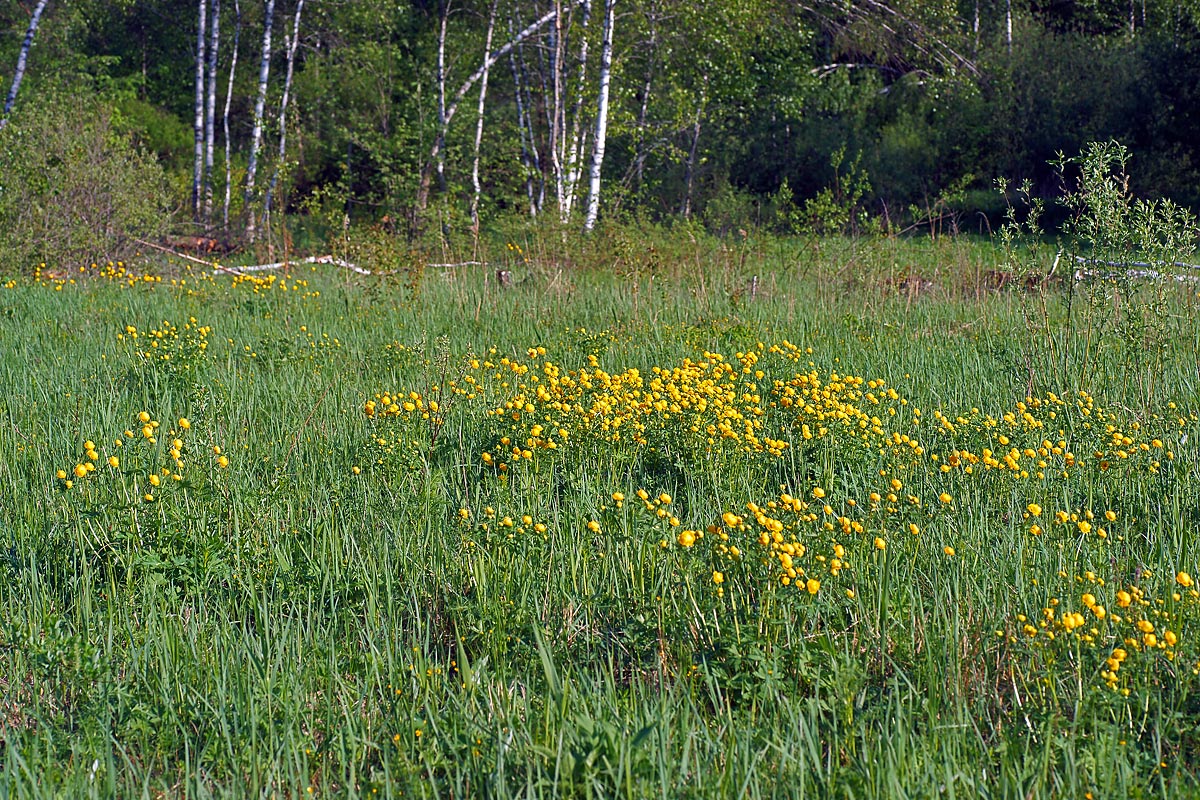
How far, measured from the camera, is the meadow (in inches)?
90.9

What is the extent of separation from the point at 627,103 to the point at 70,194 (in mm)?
13984

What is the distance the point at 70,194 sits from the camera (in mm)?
12828

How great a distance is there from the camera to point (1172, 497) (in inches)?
152

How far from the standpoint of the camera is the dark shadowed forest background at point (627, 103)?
1898cm

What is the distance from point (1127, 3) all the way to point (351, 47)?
1906 cm

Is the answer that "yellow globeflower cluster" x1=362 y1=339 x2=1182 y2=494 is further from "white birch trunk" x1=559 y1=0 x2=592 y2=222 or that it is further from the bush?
"white birch trunk" x1=559 y1=0 x2=592 y2=222

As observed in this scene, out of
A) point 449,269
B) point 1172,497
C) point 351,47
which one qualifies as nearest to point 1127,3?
point 351,47

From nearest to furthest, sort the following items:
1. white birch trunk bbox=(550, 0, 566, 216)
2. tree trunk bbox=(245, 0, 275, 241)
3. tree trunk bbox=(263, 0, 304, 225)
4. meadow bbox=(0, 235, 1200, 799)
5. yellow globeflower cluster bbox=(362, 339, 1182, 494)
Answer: meadow bbox=(0, 235, 1200, 799)
yellow globeflower cluster bbox=(362, 339, 1182, 494)
white birch trunk bbox=(550, 0, 566, 216)
tree trunk bbox=(245, 0, 275, 241)
tree trunk bbox=(263, 0, 304, 225)

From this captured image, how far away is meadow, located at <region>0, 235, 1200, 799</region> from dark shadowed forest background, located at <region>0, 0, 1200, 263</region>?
955 centimetres

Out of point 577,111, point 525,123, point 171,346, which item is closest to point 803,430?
point 171,346

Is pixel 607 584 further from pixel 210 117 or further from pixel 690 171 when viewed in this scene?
pixel 690 171

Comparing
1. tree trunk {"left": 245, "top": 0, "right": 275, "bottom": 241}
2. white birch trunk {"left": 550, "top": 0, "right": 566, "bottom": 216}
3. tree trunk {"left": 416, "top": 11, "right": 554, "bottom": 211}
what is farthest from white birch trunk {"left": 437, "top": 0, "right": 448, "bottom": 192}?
tree trunk {"left": 245, "top": 0, "right": 275, "bottom": 241}

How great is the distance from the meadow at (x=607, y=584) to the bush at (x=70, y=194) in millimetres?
7344

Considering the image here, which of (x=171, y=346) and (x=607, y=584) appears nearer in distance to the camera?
(x=607, y=584)
